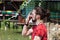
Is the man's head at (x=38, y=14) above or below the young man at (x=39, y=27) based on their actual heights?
above

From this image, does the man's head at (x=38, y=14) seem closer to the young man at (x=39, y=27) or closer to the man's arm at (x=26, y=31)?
the young man at (x=39, y=27)

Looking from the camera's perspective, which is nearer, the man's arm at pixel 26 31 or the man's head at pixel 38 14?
the man's head at pixel 38 14

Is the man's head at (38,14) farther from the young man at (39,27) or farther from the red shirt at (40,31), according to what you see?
the red shirt at (40,31)

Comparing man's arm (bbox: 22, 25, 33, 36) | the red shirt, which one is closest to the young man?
the red shirt

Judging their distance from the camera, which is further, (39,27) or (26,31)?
(26,31)

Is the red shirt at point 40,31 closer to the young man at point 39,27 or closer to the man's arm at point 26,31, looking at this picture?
the young man at point 39,27

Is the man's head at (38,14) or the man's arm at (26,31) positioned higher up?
the man's head at (38,14)

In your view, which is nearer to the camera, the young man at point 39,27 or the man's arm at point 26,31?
the young man at point 39,27

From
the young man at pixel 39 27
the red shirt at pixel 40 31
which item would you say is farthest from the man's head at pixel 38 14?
the red shirt at pixel 40 31

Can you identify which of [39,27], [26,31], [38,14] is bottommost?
[26,31]

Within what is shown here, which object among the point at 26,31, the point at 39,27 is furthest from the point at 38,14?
the point at 26,31

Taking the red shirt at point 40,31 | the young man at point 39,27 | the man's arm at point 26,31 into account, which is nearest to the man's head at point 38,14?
the young man at point 39,27

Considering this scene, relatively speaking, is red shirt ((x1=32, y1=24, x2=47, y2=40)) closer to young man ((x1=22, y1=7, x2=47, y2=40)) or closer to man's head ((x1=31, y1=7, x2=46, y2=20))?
young man ((x1=22, y1=7, x2=47, y2=40))

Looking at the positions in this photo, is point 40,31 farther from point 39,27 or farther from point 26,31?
point 26,31
